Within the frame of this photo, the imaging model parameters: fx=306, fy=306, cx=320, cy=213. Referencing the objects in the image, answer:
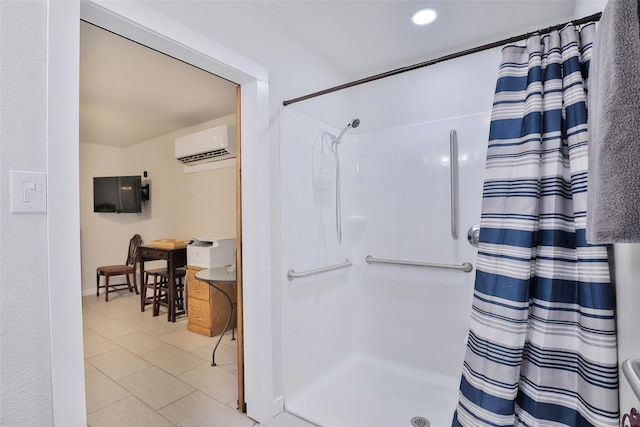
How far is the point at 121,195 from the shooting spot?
4777 millimetres

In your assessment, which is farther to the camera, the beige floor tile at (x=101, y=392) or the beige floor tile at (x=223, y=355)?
the beige floor tile at (x=223, y=355)

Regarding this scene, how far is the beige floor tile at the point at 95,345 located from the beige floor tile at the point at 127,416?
1.00 m

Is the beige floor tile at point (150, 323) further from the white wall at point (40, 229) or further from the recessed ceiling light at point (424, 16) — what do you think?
the recessed ceiling light at point (424, 16)

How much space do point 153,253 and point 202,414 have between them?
2.47 m

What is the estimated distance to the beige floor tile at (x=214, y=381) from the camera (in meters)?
2.14

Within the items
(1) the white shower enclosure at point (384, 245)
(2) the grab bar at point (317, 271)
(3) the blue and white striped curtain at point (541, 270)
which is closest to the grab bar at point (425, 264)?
(1) the white shower enclosure at point (384, 245)

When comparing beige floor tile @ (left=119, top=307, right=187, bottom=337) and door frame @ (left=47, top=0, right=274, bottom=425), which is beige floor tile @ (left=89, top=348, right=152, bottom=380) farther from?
door frame @ (left=47, top=0, right=274, bottom=425)

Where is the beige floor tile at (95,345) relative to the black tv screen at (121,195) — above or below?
below

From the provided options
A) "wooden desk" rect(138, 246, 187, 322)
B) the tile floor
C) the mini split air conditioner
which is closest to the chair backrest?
"wooden desk" rect(138, 246, 187, 322)

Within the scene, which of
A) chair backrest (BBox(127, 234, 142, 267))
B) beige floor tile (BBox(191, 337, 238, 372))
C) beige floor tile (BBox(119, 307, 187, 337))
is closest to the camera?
beige floor tile (BBox(191, 337, 238, 372))

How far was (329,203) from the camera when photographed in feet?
7.97

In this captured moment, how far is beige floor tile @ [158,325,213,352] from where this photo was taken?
9.70ft

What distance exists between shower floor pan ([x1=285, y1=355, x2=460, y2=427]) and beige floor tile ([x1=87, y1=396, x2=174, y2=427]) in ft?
2.65

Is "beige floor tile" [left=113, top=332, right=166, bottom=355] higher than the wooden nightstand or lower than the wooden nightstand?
lower
